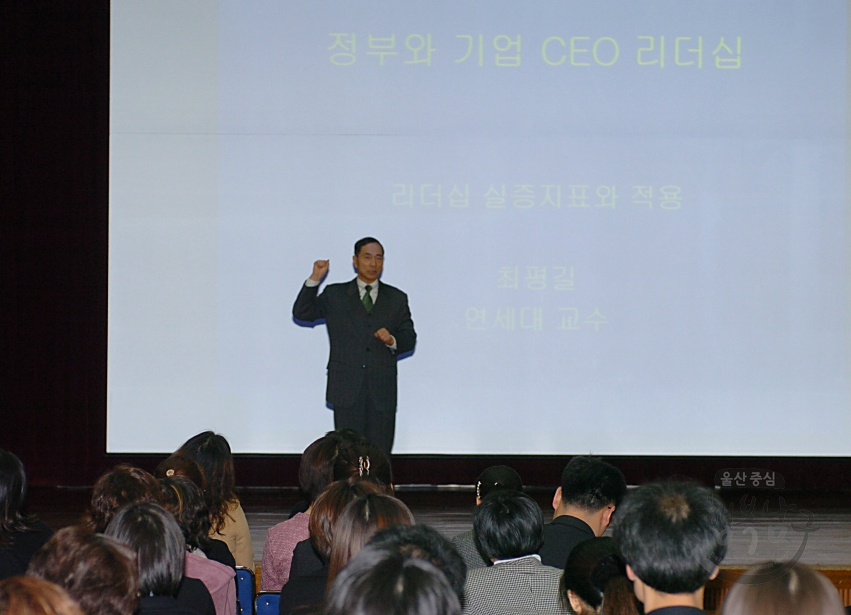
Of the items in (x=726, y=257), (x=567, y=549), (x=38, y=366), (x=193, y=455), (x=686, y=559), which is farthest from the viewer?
(x=38, y=366)

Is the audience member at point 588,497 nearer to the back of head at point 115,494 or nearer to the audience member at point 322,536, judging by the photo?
the audience member at point 322,536

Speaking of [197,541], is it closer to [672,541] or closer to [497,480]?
[497,480]

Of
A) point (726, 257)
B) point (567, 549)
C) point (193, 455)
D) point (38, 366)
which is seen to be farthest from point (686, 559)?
point (38, 366)

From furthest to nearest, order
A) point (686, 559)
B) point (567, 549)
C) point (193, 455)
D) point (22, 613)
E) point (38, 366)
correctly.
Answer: point (38, 366) < point (193, 455) < point (567, 549) < point (686, 559) < point (22, 613)

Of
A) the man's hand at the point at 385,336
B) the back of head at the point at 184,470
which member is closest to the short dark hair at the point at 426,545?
the back of head at the point at 184,470

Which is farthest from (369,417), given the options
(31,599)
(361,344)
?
(31,599)

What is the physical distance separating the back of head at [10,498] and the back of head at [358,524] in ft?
3.09

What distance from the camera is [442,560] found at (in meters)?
1.33

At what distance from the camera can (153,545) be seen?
5.41 feet

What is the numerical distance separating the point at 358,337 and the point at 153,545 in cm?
290

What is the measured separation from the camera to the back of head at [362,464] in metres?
2.69

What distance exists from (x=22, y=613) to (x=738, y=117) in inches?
197

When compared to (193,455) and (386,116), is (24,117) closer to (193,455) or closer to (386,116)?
(386,116)

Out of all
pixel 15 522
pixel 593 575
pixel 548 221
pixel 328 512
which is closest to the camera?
pixel 593 575
